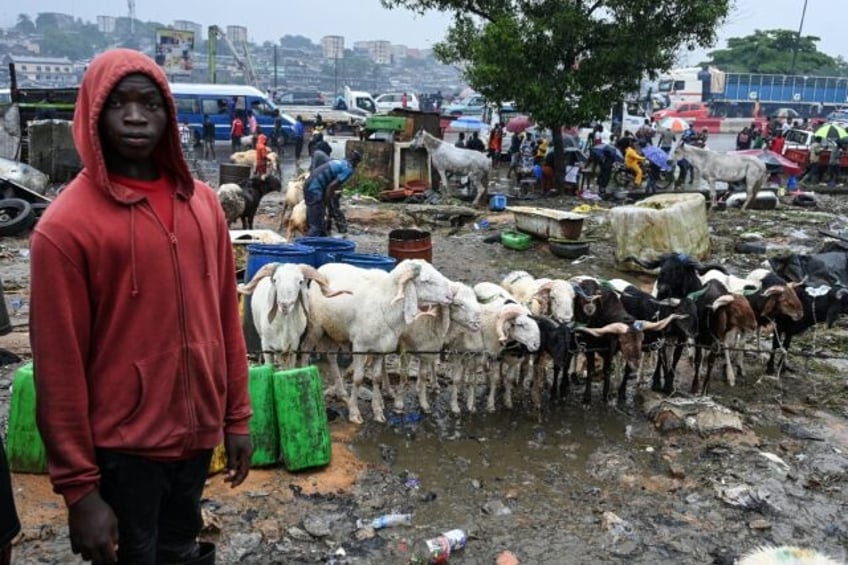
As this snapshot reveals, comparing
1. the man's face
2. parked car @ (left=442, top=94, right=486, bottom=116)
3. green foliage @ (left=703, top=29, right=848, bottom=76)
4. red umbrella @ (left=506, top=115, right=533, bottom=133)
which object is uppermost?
green foliage @ (left=703, top=29, right=848, bottom=76)

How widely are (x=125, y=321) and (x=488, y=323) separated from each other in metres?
4.92

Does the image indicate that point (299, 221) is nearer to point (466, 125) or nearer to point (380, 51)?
point (466, 125)

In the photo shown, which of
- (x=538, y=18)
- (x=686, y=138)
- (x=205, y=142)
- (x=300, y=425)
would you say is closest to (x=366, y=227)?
(x=538, y=18)

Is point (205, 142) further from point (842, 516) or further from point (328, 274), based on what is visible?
point (842, 516)

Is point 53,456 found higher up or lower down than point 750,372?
higher up

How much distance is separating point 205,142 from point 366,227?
1224 cm

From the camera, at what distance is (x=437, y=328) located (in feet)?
21.8

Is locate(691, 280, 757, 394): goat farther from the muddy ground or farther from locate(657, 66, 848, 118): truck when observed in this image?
locate(657, 66, 848, 118): truck

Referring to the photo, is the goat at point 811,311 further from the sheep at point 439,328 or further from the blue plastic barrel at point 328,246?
the blue plastic barrel at point 328,246

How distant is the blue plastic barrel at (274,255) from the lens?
723 centimetres

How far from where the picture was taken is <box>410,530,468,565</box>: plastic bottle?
4.43 m

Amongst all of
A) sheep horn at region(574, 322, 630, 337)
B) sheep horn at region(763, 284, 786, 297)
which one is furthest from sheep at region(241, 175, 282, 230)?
sheep horn at region(763, 284, 786, 297)

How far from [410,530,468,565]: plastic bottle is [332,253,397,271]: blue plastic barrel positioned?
3.71m

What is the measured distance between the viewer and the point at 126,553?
2.19m
